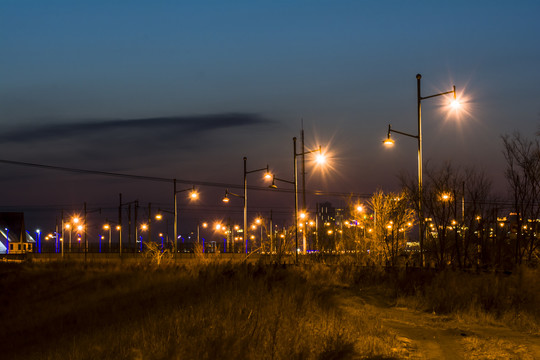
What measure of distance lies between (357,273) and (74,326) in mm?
11926

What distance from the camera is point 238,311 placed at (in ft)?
40.3

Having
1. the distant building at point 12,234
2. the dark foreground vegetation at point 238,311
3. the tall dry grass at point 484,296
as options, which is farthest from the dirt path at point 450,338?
the distant building at point 12,234

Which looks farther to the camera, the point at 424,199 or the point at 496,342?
the point at 424,199

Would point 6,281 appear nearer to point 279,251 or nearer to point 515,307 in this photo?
point 279,251

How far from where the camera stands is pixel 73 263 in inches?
1837

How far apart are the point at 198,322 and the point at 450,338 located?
18.2 ft

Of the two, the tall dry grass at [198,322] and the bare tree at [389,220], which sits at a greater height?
the bare tree at [389,220]

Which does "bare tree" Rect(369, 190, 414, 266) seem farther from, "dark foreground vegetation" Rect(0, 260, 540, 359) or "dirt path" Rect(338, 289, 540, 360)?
"dirt path" Rect(338, 289, 540, 360)

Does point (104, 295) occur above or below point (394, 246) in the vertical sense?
below

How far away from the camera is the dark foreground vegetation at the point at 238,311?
32.2 ft

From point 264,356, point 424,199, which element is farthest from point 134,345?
point 424,199

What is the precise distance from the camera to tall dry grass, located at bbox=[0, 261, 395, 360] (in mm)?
9570

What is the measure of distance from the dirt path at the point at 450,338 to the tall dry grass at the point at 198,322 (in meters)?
0.63

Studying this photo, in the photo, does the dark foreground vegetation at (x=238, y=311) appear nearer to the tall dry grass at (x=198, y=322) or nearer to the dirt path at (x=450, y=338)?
the tall dry grass at (x=198, y=322)
